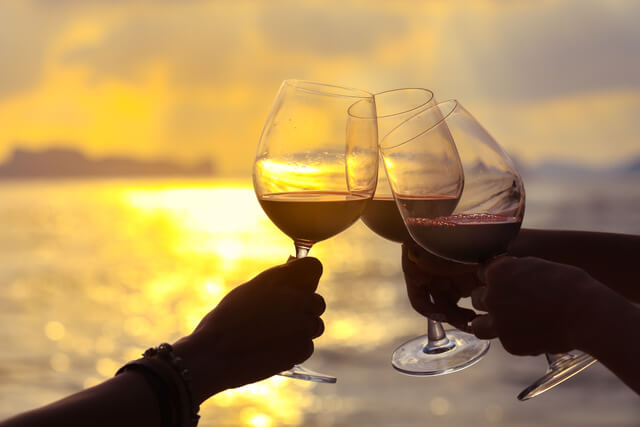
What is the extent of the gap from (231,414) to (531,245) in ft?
22.4

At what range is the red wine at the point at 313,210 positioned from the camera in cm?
188

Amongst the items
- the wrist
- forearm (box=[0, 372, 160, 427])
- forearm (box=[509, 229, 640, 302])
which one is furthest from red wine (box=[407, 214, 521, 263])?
forearm (box=[0, 372, 160, 427])

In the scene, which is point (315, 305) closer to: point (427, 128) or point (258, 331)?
point (258, 331)

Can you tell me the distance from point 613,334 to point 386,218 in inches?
39.1

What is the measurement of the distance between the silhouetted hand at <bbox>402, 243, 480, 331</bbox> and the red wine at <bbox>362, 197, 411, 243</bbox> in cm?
11

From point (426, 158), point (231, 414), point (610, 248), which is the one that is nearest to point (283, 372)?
point (426, 158)

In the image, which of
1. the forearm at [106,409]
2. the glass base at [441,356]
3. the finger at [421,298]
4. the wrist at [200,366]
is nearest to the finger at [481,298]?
the glass base at [441,356]

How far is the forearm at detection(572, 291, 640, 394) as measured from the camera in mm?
1450

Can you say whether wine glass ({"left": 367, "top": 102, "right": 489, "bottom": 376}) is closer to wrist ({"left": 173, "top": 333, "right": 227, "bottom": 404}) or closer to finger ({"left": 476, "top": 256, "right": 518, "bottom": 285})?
finger ({"left": 476, "top": 256, "right": 518, "bottom": 285})

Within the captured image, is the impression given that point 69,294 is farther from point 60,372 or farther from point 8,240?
point 8,240

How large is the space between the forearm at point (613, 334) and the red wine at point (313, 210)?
704 millimetres

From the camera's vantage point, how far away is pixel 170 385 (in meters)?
1.51

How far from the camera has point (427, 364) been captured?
2355 mm

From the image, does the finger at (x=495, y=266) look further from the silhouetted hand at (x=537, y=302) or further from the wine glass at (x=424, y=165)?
the wine glass at (x=424, y=165)
